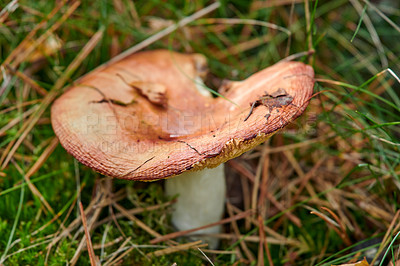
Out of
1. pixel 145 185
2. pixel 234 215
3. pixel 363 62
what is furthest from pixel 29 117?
pixel 363 62

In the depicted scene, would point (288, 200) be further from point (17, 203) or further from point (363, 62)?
point (17, 203)

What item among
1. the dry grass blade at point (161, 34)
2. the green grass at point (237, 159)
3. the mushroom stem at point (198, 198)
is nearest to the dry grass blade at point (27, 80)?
the green grass at point (237, 159)

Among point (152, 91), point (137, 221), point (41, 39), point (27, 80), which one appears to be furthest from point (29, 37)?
point (137, 221)

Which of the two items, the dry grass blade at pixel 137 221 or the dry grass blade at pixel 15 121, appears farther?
the dry grass blade at pixel 15 121

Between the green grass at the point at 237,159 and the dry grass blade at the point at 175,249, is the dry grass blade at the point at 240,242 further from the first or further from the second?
the dry grass blade at the point at 175,249

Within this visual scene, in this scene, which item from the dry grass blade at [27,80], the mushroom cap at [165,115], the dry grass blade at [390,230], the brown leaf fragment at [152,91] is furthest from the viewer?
the dry grass blade at [27,80]

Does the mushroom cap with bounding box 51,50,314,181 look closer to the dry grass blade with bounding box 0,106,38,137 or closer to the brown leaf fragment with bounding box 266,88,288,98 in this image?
the brown leaf fragment with bounding box 266,88,288,98
